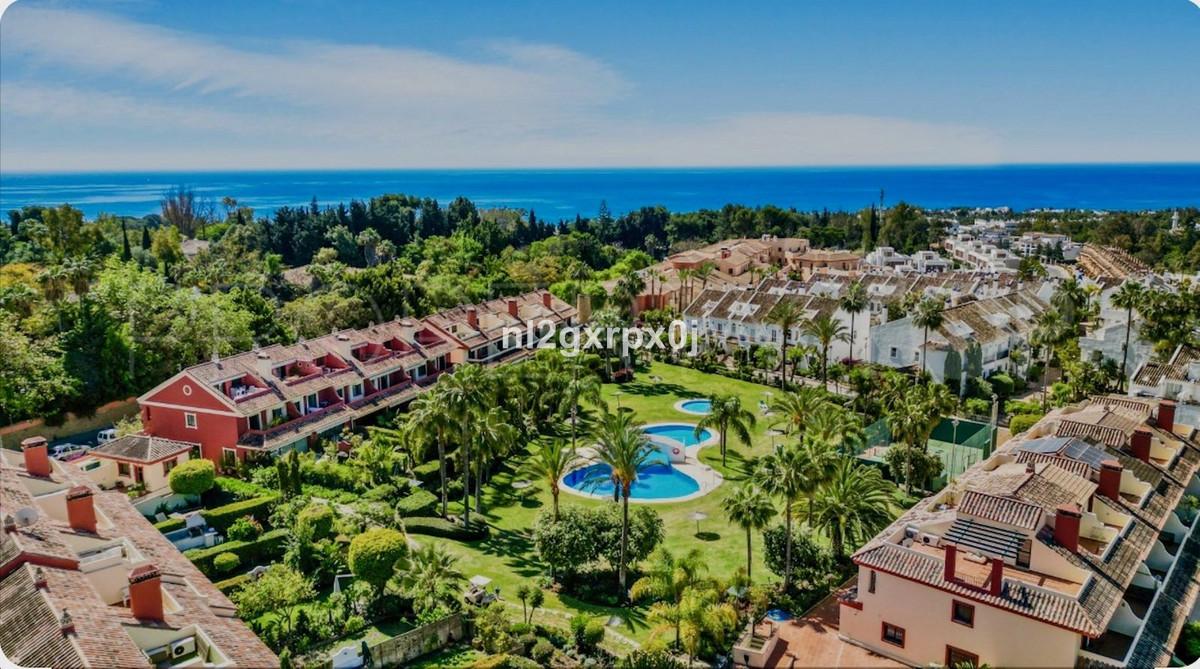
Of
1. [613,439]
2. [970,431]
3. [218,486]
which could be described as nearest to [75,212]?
[218,486]

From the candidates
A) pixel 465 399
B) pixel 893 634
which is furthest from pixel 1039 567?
pixel 465 399

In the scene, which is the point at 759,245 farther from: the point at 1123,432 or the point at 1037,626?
the point at 1037,626

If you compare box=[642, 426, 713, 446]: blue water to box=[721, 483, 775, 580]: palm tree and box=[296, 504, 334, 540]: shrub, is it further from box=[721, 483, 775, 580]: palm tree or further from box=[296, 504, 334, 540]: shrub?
box=[296, 504, 334, 540]: shrub

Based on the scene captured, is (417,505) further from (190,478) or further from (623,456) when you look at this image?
(623,456)

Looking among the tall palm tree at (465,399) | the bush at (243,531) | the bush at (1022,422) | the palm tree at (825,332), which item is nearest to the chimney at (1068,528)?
the tall palm tree at (465,399)

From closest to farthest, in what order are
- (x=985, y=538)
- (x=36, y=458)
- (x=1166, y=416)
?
(x=985, y=538) < (x=36, y=458) < (x=1166, y=416)

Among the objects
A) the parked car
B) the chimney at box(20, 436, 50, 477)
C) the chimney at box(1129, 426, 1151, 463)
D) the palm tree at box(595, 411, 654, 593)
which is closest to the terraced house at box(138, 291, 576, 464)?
the parked car

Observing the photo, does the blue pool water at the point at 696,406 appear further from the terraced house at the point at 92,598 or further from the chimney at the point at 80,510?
the chimney at the point at 80,510
